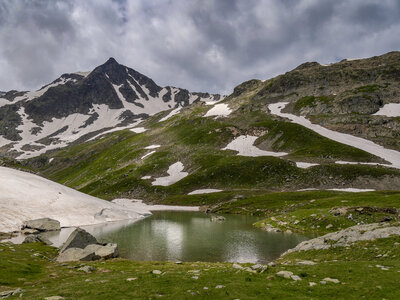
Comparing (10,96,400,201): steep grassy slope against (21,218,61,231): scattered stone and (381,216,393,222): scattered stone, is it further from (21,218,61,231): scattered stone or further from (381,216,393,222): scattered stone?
(21,218,61,231): scattered stone

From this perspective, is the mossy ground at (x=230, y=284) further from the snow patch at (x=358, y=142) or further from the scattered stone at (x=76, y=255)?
the snow patch at (x=358, y=142)

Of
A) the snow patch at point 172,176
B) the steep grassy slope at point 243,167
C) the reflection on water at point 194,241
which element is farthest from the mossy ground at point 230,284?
the snow patch at point 172,176

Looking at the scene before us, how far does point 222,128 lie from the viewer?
197250mm

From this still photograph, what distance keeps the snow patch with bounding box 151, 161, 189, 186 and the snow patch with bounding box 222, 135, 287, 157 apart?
3560 cm

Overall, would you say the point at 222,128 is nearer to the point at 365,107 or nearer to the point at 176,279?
the point at 365,107

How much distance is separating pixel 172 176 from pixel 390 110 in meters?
160

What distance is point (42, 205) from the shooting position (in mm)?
64562

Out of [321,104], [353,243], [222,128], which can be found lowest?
[353,243]

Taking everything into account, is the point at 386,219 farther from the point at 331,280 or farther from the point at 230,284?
the point at 230,284

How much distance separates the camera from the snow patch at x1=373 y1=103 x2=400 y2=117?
174m

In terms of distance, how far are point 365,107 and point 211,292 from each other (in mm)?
208212

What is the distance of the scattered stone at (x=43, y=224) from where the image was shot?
56184 mm

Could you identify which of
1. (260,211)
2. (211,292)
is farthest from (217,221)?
(211,292)

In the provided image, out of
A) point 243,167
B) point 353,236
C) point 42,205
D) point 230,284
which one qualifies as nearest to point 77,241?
point 42,205
